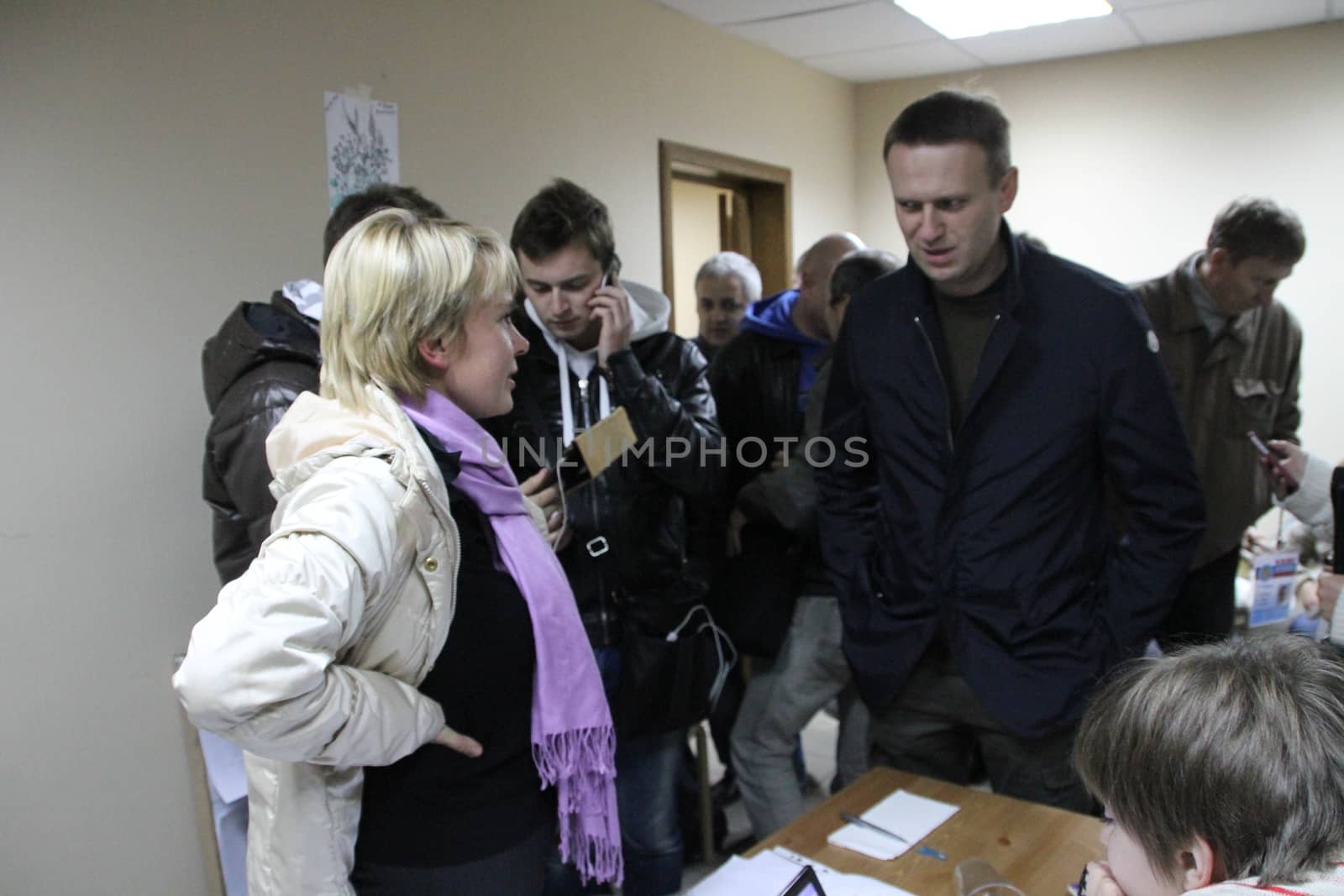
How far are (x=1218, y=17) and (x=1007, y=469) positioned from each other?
361 cm

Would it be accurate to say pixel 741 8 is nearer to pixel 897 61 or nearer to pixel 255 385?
pixel 897 61

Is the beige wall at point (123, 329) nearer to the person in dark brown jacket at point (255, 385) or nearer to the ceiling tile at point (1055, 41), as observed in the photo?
the person in dark brown jacket at point (255, 385)

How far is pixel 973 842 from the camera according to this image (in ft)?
4.34

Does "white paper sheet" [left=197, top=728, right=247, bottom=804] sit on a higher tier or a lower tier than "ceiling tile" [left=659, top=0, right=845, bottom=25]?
lower

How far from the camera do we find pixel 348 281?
3.79 feet

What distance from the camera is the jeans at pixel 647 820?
6.67 ft

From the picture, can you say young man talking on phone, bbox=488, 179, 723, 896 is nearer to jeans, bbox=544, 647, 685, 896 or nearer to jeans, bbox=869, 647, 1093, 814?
jeans, bbox=544, 647, 685, 896

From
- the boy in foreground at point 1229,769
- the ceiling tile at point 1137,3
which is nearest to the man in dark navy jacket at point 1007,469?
the boy in foreground at point 1229,769

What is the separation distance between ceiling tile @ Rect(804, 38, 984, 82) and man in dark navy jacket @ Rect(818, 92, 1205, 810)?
10.2ft

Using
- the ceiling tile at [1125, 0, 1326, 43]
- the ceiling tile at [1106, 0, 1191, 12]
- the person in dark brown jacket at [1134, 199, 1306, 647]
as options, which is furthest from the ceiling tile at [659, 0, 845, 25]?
the person in dark brown jacket at [1134, 199, 1306, 647]

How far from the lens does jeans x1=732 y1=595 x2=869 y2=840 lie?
231 cm

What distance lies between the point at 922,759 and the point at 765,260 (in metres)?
3.27

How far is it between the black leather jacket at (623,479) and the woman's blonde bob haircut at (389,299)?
0.62 m

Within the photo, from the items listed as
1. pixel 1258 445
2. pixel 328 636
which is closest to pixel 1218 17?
pixel 1258 445
